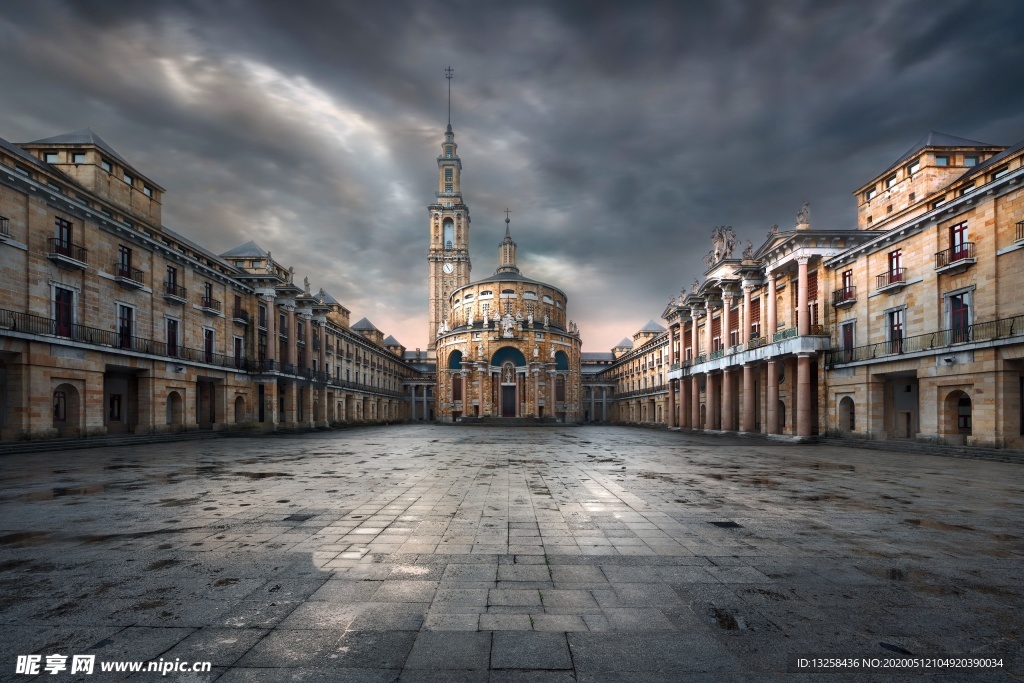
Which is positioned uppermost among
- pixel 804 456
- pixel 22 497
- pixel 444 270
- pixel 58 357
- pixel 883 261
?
pixel 444 270

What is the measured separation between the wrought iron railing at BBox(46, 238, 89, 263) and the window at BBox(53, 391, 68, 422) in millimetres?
7433

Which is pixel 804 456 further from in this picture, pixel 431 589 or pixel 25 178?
pixel 25 178

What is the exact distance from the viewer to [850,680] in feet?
11.6

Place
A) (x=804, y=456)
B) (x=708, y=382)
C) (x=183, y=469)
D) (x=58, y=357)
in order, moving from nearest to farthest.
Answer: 1. (x=183, y=469)
2. (x=804, y=456)
3. (x=58, y=357)
4. (x=708, y=382)

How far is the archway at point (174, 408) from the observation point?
3331 centimetres

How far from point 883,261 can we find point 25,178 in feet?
143

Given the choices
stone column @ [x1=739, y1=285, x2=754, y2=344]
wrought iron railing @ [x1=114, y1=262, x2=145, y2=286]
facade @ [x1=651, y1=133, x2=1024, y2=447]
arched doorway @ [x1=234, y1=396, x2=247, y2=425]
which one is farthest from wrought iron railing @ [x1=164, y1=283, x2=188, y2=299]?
stone column @ [x1=739, y1=285, x2=754, y2=344]

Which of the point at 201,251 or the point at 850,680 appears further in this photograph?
the point at 201,251

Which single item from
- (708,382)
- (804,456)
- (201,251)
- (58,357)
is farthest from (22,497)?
(708,382)

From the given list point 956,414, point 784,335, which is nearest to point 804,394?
point 784,335

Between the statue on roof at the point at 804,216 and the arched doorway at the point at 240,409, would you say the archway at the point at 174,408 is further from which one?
the statue on roof at the point at 804,216

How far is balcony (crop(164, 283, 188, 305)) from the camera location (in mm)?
32656

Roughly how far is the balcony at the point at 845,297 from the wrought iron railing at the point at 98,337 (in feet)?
139

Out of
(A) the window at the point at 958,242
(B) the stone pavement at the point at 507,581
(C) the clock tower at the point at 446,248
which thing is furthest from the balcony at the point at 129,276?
(C) the clock tower at the point at 446,248
